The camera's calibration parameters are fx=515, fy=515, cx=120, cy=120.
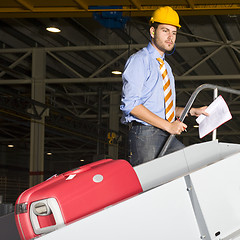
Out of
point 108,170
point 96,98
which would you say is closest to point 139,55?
point 108,170

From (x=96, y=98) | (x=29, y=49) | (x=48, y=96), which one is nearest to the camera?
(x=29, y=49)

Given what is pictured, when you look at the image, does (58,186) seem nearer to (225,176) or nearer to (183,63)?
(225,176)

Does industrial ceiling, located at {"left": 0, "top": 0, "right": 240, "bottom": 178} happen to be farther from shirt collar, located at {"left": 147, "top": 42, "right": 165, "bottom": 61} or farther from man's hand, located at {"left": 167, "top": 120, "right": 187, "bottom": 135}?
man's hand, located at {"left": 167, "top": 120, "right": 187, "bottom": 135}

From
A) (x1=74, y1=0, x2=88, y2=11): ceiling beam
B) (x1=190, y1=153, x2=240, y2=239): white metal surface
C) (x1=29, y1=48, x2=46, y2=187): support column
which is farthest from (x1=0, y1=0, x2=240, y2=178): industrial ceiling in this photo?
(x1=190, y1=153, x2=240, y2=239): white metal surface

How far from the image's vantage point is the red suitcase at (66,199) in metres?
2.32

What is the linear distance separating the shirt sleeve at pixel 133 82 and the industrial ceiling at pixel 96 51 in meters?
7.01

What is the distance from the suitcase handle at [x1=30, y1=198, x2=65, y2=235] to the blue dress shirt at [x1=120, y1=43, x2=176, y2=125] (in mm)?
1030

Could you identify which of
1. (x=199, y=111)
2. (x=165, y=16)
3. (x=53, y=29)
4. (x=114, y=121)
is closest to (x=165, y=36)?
(x=165, y=16)

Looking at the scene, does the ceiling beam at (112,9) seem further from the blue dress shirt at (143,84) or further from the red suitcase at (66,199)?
the red suitcase at (66,199)

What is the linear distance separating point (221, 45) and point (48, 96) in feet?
23.3

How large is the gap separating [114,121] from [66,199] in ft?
59.3

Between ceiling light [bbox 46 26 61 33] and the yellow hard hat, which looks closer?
the yellow hard hat

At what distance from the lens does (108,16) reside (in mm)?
11156

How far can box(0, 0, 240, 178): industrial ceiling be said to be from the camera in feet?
34.9
